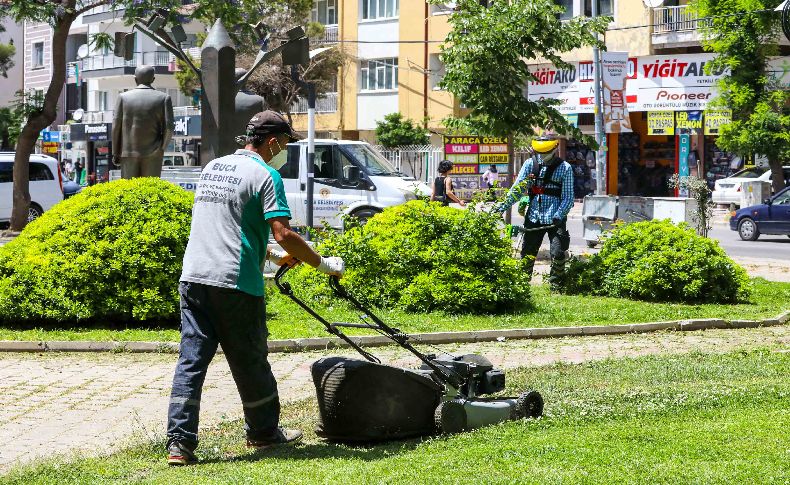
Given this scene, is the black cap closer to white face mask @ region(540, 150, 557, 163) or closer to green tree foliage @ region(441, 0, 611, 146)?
white face mask @ region(540, 150, 557, 163)

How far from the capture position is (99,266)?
10.7 m

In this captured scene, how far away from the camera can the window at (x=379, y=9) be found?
51469mm

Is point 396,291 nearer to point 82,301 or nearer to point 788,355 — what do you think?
point 82,301

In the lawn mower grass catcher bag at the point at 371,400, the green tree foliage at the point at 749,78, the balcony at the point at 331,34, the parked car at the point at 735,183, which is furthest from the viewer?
the balcony at the point at 331,34

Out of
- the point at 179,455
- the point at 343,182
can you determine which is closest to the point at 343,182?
the point at 343,182

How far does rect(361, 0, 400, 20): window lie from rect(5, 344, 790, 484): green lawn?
149 feet

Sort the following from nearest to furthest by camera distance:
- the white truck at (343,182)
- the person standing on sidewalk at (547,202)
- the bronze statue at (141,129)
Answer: the person standing on sidewalk at (547,202)
the bronze statue at (141,129)
the white truck at (343,182)

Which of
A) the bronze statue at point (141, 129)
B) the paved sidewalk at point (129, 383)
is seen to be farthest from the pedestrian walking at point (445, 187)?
the paved sidewalk at point (129, 383)

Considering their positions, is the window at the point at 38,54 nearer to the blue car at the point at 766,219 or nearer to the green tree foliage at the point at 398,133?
the green tree foliage at the point at 398,133

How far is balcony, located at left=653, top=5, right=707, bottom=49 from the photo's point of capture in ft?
136

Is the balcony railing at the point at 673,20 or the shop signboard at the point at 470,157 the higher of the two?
the balcony railing at the point at 673,20

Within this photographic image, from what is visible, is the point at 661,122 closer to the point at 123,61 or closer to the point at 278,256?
the point at 123,61

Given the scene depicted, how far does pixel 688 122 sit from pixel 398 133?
1212 cm

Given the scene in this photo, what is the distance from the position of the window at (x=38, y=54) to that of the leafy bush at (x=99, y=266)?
6302 cm
